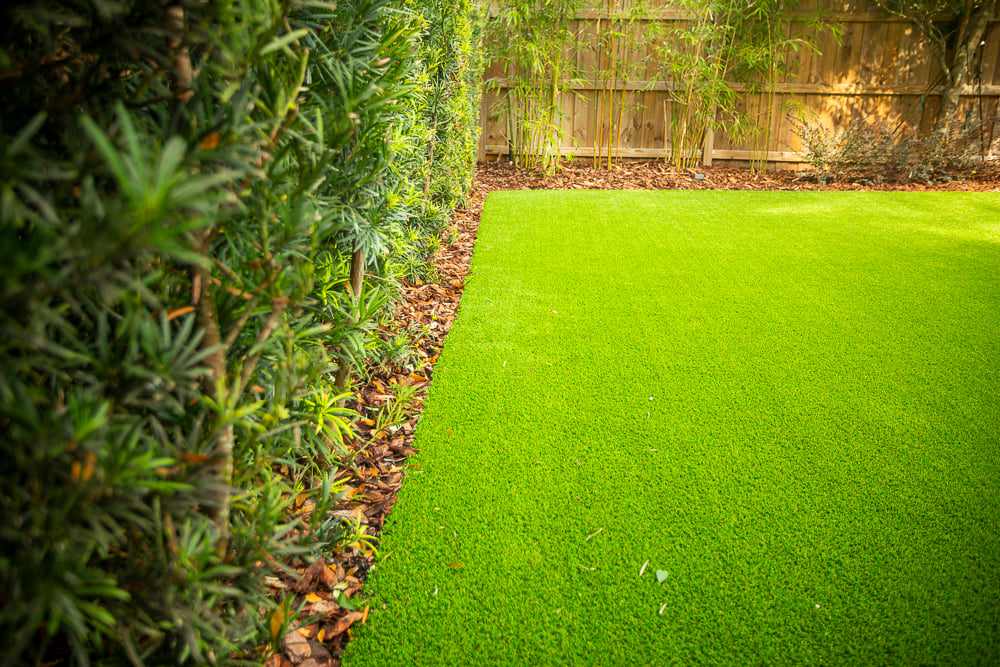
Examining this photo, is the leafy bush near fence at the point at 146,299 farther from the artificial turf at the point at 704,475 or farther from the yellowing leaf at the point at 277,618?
the artificial turf at the point at 704,475

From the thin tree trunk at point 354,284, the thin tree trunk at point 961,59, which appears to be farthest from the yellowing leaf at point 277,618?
the thin tree trunk at point 961,59

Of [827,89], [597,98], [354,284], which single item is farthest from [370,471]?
[827,89]

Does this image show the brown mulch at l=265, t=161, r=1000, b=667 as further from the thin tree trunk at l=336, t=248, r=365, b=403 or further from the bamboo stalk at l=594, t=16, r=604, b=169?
the bamboo stalk at l=594, t=16, r=604, b=169

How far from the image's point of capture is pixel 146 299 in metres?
0.72

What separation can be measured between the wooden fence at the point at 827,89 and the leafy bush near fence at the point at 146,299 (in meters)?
6.25

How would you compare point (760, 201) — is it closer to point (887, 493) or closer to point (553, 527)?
point (887, 493)

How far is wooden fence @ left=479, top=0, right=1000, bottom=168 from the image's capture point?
6.71 m

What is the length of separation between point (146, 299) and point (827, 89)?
8.14 metres

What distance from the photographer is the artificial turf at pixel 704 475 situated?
4.65 ft

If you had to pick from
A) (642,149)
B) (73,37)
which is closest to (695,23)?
(642,149)

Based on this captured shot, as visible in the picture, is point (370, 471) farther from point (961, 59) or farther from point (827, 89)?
point (961, 59)

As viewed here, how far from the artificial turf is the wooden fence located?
151 inches

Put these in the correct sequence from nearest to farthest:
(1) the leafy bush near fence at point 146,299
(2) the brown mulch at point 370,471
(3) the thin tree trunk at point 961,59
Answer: (1) the leafy bush near fence at point 146,299, (2) the brown mulch at point 370,471, (3) the thin tree trunk at point 961,59

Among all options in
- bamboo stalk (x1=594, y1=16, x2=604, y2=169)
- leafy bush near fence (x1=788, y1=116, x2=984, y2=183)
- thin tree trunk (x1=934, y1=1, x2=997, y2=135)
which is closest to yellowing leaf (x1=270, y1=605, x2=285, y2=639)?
bamboo stalk (x1=594, y1=16, x2=604, y2=169)
